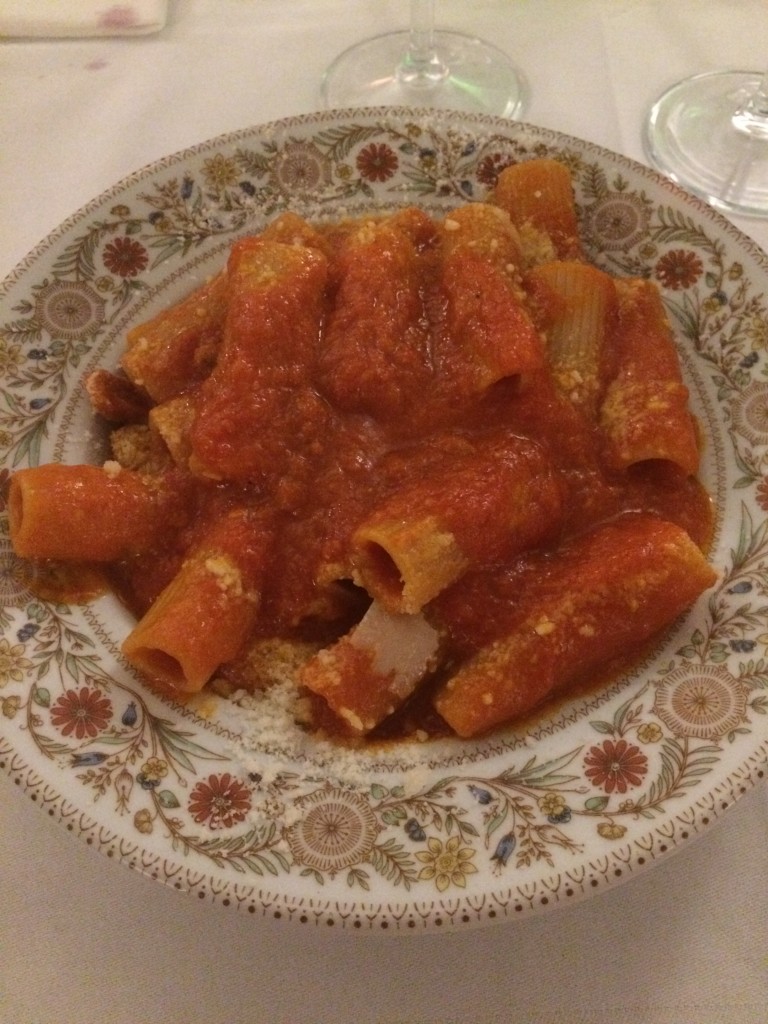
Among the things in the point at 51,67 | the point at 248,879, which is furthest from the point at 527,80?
the point at 248,879

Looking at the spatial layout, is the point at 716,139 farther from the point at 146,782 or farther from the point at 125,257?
the point at 146,782

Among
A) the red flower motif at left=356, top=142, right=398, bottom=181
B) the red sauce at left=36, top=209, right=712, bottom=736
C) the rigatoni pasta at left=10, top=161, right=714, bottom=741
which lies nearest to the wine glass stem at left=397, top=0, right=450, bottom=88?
the red flower motif at left=356, top=142, right=398, bottom=181

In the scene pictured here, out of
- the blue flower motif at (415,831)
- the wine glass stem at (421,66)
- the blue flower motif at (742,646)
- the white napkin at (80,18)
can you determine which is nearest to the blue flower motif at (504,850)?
the blue flower motif at (415,831)

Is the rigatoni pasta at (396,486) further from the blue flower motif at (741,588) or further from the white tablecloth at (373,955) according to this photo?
the white tablecloth at (373,955)

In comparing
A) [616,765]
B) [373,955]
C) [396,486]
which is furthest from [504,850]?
[396,486]

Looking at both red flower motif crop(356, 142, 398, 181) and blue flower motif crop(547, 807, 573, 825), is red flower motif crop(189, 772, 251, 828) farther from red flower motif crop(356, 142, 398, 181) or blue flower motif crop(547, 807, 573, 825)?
red flower motif crop(356, 142, 398, 181)

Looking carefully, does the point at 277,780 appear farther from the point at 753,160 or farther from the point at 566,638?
the point at 753,160

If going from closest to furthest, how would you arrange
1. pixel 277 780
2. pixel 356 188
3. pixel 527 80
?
pixel 277 780 < pixel 356 188 < pixel 527 80
